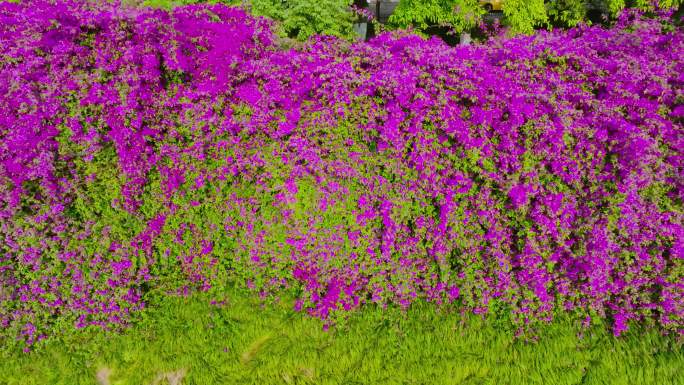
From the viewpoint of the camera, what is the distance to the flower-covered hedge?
3172mm

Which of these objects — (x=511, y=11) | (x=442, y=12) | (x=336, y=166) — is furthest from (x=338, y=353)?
(x=511, y=11)

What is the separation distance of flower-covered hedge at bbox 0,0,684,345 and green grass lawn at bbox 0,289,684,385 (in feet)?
0.62

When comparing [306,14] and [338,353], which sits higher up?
[306,14]

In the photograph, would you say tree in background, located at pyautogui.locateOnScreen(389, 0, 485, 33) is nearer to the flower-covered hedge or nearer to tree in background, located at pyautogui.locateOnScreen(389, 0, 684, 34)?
tree in background, located at pyautogui.locateOnScreen(389, 0, 684, 34)

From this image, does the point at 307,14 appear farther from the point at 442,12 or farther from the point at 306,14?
the point at 442,12

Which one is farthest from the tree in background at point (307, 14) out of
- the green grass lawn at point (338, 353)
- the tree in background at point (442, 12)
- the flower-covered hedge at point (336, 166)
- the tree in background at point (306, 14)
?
the green grass lawn at point (338, 353)

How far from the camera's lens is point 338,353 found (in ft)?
11.5

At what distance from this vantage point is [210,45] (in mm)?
3412

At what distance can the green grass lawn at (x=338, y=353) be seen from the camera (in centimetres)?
334

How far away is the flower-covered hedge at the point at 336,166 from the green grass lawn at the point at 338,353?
0.62 feet

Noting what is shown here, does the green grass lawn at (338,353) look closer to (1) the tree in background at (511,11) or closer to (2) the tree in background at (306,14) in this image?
(2) the tree in background at (306,14)

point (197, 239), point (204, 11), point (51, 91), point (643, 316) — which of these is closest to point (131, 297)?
point (197, 239)

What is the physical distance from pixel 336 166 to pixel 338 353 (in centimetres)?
160

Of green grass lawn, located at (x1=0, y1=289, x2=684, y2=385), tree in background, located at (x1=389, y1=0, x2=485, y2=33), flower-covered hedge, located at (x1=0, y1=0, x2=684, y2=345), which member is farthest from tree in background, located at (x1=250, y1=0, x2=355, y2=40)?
green grass lawn, located at (x1=0, y1=289, x2=684, y2=385)
